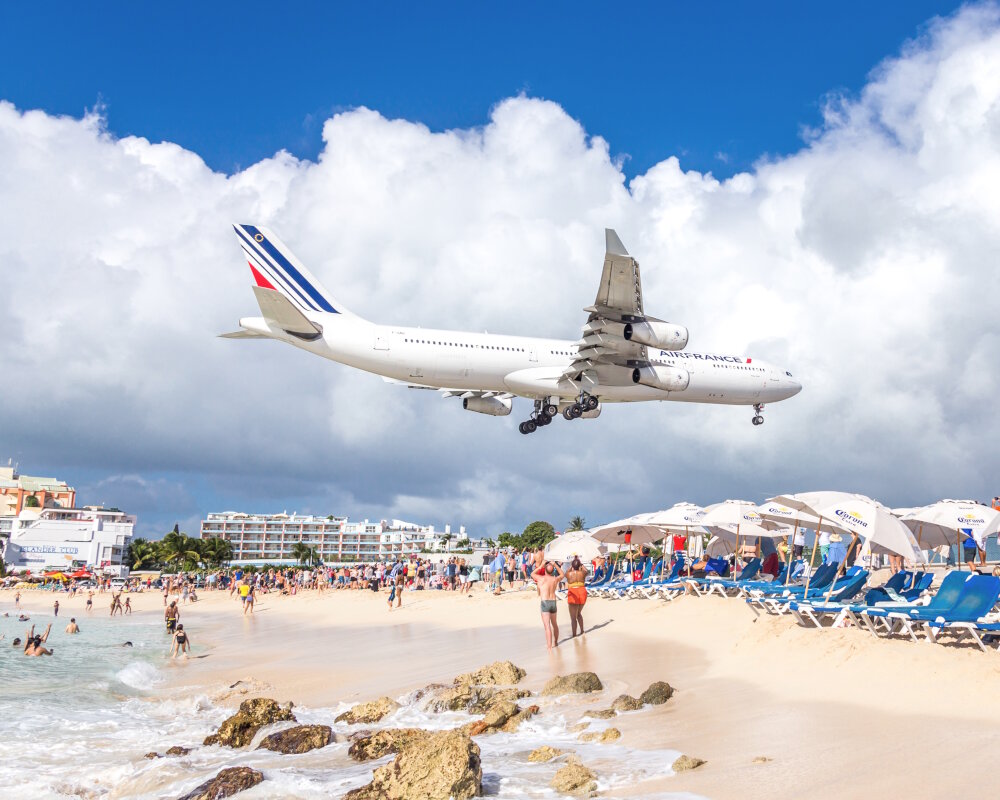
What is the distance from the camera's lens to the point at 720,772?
7.11 meters

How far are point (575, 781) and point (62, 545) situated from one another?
111 m

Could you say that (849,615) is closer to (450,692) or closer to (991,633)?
(991,633)

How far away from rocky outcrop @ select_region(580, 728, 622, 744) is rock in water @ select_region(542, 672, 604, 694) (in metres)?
2.06

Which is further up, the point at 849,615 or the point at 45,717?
the point at 849,615

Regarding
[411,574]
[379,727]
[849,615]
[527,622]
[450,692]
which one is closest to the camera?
[379,727]

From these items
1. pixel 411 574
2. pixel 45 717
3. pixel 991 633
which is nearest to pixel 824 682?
pixel 991 633

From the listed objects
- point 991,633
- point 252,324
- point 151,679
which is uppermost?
point 252,324

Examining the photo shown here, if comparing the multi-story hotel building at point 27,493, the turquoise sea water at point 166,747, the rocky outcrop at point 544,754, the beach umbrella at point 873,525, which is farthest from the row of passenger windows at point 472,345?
the multi-story hotel building at point 27,493

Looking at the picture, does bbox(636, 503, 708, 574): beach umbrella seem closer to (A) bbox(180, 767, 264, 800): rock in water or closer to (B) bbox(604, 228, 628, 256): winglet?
(B) bbox(604, 228, 628, 256): winglet

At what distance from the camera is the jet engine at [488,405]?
30.9m

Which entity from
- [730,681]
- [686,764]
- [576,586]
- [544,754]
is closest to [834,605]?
[730,681]

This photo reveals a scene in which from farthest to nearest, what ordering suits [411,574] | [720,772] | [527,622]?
[411,574] < [527,622] < [720,772]

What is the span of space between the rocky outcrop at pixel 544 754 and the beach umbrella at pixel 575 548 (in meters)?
18.9

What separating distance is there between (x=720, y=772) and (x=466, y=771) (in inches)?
81.7
